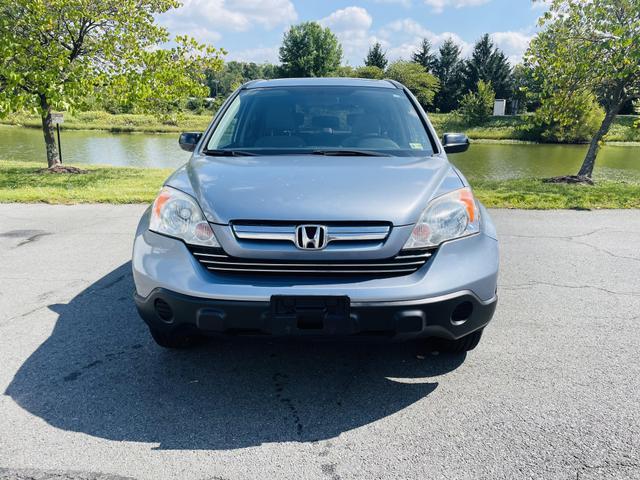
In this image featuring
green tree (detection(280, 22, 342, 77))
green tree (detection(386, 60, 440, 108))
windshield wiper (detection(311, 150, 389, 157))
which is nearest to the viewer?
windshield wiper (detection(311, 150, 389, 157))

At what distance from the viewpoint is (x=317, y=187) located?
2.70 m

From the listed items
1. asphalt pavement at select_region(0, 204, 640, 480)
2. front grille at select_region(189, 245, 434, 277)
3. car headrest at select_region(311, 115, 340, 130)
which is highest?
car headrest at select_region(311, 115, 340, 130)

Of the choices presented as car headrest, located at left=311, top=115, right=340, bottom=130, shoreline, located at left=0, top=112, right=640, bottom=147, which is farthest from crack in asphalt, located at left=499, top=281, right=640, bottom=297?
shoreline, located at left=0, top=112, right=640, bottom=147

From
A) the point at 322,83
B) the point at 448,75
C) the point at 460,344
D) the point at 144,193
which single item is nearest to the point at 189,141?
Result: the point at 322,83

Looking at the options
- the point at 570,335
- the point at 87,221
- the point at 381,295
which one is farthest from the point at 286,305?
the point at 87,221

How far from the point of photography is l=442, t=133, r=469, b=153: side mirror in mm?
4039

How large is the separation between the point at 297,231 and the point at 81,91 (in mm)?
11072

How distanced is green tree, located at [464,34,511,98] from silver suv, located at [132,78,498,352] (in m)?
72.3

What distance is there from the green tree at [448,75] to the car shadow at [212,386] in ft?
237

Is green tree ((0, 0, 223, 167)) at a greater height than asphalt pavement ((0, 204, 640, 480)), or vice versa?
green tree ((0, 0, 223, 167))

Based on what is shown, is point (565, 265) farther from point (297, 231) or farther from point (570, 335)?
point (297, 231)

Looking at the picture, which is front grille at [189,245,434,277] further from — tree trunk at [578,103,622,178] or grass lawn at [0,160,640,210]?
tree trunk at [578,103,622,178]

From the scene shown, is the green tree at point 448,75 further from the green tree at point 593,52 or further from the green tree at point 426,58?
the green tree at point 593,52

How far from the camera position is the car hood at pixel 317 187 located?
101 inches
